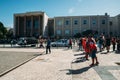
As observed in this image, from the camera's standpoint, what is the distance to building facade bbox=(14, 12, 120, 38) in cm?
5181

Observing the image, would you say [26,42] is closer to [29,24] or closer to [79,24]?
[79,24]

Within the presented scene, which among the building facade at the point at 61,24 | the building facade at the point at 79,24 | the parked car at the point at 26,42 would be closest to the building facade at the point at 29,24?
the building facade at the point at 61,24

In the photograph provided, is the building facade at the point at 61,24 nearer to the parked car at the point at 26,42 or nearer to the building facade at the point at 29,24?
the building facade at the point at 29,24

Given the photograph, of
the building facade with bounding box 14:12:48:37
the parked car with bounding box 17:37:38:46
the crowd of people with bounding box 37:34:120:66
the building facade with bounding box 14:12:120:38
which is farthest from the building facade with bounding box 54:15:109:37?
the crowd of people with bounding box 37:34:120:66

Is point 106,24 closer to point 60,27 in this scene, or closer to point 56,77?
point 60,27

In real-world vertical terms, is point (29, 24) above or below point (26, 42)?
above

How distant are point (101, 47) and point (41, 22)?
37.5 m

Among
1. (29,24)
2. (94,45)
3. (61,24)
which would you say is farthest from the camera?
(29,24)

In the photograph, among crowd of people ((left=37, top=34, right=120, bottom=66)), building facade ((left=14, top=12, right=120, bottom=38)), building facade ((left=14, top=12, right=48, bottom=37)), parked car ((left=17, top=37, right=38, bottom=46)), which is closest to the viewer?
crowd of people ((left=37, top=34, right=120, bottom=66))

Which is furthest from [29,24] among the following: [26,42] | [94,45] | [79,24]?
[94,45]

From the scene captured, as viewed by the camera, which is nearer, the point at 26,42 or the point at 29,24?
the point at 26,42

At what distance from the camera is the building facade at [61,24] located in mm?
51812

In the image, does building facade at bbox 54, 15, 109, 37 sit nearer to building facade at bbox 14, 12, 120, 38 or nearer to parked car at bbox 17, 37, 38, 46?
building facade at bbox 14, 12, 120, 38

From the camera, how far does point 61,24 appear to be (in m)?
54.2
